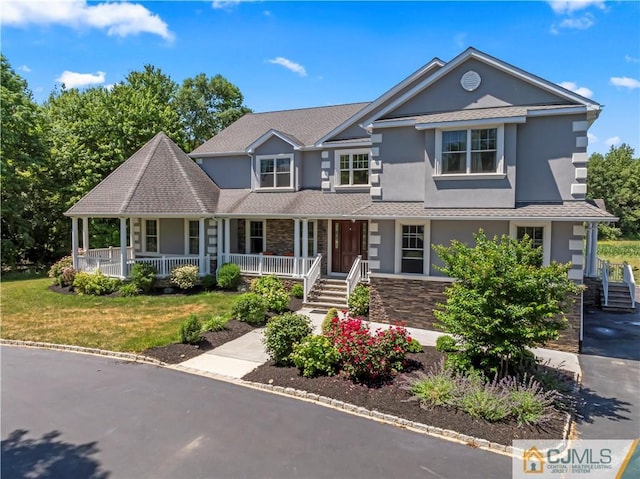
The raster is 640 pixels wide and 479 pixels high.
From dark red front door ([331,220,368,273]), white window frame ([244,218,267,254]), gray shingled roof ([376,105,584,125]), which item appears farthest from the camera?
white window frame ([244,218,267,254])

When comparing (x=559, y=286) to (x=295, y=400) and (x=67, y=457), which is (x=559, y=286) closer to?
(x=295, y=400)

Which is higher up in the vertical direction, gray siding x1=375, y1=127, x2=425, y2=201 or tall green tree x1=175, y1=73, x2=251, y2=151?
tall green tree x1=175, y1=73, x2=251, y2=151

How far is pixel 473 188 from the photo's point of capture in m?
12.3

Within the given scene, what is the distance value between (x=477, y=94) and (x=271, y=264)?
992cm

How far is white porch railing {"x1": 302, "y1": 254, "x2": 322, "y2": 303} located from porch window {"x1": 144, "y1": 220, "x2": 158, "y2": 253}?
8509 millimetres

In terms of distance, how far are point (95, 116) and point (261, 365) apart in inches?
883

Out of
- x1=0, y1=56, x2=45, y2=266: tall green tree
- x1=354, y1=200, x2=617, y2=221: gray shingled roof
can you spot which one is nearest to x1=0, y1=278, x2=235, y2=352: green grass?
x1=354, y1=200, x2=617, y2=221: gray shingled roof

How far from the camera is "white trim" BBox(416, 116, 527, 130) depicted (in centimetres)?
1149

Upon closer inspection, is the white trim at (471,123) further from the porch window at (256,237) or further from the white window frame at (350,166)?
the porch window at (256,237)

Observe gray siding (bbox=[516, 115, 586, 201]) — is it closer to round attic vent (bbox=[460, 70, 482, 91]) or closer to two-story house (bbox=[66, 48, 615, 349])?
two-story house (bbox=[66, 48, 615, 349])

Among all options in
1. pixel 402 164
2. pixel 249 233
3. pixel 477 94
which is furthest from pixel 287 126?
pixel 477 94

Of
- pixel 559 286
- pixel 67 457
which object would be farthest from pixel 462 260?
pixel 67 457

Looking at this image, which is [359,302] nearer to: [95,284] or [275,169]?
[275,169]

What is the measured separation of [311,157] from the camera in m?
18.5
